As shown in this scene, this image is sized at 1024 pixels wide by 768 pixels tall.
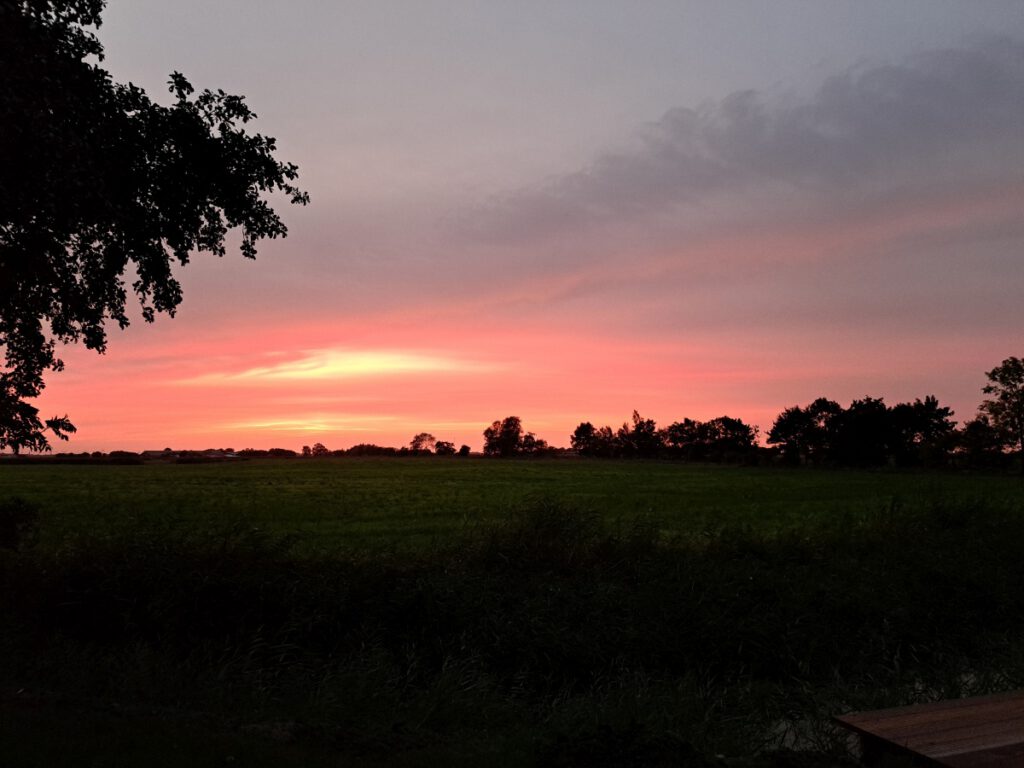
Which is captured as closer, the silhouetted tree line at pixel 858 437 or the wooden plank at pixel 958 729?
the wooden plank at pixel 958 729

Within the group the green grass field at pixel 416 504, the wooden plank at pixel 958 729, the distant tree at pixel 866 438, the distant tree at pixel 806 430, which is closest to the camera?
the wooden plank at pixel 958 729

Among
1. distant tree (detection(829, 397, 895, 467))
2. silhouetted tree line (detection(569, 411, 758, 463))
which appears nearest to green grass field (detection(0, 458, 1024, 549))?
distant tree (detection(829, 397, 895, 467))

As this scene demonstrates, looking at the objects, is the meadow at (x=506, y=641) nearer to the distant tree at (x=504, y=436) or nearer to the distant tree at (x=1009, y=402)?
the distant tree at (x=1009, y=402)

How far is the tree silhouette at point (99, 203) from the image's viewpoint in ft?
31.4

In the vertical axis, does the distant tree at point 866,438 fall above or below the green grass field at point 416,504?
above

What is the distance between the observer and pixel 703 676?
1070cm

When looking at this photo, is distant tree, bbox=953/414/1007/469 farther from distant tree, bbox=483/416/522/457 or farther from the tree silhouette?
distant tree, bbox=483/416/522/457

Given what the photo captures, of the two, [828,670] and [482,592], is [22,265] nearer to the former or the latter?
[482,592]

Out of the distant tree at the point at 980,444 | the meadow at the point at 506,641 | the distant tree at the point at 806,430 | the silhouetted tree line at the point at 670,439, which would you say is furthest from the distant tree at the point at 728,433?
the meadow at the point at 506,641

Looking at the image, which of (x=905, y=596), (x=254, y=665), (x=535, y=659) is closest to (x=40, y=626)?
(x=254, y=665)

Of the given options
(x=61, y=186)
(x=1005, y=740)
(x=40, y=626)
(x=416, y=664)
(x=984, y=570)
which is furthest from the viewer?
(x=984, y=570)

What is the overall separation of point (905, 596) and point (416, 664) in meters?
8.88

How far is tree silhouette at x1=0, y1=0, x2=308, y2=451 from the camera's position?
9562 mm

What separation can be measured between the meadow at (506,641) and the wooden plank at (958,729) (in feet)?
1.58
